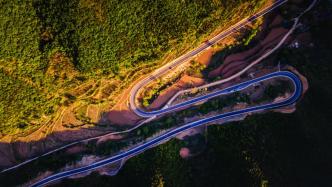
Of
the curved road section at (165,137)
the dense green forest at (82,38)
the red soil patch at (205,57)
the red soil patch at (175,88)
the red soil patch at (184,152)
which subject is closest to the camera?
the dense green forest at (82,38)

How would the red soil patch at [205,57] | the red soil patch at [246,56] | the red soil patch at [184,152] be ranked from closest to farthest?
the red soil patch at [184,152] < the red soil patch at [246,56] < the red soil patch at [205,57]

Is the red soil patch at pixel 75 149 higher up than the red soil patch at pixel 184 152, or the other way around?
the red soil patch at pixel 184 152

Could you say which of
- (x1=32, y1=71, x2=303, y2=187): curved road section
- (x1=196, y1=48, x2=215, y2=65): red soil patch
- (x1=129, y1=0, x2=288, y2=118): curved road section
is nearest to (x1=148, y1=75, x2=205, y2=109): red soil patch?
(x1=129, y1=0, x2=288, y2=118): curved road section

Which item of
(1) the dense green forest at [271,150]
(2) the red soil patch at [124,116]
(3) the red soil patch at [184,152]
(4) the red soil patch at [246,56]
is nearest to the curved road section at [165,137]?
(1) the dense green forest at [271,150]

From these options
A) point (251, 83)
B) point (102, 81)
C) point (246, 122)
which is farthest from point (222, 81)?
point (102, 81)

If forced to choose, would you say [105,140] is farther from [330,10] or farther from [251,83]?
[330,10]

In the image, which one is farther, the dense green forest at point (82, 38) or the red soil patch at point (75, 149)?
the red soil patch at point (75, 149)

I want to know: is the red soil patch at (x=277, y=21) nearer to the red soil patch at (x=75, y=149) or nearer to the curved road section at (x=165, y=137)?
the curved road section at (x=165, y=137)
